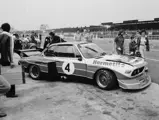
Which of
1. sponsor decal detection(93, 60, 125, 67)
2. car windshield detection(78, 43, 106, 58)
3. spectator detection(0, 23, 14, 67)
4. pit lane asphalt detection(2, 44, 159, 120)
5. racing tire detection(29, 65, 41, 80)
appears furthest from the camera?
racing tire detection(29, 65, 41, 80)

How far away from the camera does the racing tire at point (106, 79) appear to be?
5641 mm

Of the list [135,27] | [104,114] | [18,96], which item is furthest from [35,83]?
[135,27]

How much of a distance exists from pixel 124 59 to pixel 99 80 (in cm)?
95

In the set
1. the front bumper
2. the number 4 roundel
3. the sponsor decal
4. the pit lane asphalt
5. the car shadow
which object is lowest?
the pit lane asphalt

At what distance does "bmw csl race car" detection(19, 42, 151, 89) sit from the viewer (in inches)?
218

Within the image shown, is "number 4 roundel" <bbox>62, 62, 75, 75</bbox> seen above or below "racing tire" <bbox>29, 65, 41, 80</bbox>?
above

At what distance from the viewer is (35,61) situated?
7.21 m

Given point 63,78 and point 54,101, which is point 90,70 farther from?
point 54,101

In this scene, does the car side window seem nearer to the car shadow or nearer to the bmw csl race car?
the bmw csl race car

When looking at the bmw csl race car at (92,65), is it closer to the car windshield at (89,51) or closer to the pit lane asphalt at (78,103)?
the car windshield at (89,51)

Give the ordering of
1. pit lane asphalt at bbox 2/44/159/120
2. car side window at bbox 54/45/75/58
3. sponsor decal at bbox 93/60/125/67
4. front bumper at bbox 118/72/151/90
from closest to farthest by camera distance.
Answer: pit lane asphalt at bbox 2/44/159/120
front bumper at bbox 118/72/151/90
sponsor decal at bbox 93/60/125/67
car side window at bbox 54/45/75/58

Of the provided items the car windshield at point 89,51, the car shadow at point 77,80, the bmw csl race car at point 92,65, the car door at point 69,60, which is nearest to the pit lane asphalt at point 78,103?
the car shadow at point 77,80

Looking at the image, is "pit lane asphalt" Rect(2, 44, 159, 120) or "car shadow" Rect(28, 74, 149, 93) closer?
"pit lane asphalt" Rect(2, 44, 159, 120)

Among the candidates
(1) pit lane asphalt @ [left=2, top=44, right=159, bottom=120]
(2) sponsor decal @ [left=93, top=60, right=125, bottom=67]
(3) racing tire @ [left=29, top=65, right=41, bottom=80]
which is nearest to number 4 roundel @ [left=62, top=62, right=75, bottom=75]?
(1) pit lane asphalt @ [left=2, top=44, right=159, bottom=120]
